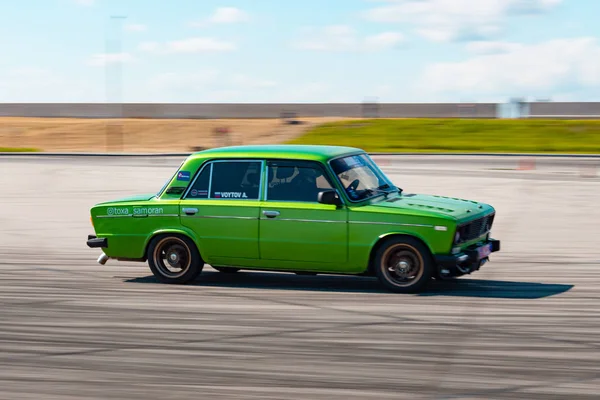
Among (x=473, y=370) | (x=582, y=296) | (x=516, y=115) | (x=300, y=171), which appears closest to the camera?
(x=473, y=370)

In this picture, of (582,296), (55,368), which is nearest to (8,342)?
(55,368)

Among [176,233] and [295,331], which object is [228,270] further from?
[295,331]

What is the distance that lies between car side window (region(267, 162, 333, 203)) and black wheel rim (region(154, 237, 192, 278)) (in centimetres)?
123

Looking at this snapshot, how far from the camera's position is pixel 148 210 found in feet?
36.4

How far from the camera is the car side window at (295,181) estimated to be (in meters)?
10.5

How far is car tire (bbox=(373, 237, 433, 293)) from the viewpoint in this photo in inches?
394

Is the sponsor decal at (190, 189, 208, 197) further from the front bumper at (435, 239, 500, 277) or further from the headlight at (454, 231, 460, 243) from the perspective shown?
the headlight at (454, 231, 460, 243)

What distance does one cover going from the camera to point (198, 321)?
29.1ft

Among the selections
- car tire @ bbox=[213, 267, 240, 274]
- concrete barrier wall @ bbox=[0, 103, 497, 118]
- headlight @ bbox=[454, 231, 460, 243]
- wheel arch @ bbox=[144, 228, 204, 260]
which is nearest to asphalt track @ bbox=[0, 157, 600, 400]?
car tire @ bbox=[213, 267, 240, 274]

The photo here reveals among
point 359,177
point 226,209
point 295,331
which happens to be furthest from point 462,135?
point 295,331

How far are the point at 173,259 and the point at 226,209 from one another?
916 millimetres

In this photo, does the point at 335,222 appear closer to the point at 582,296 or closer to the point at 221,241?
the point at 221,241

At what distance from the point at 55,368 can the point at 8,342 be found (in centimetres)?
114

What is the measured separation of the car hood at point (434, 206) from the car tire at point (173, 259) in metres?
2.17
